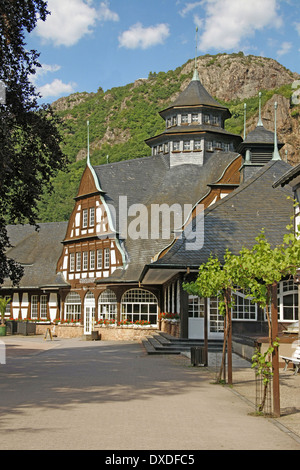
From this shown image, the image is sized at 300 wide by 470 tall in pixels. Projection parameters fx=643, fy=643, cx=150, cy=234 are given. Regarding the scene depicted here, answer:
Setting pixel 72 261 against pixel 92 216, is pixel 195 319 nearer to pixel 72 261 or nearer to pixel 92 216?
pixel 92 216

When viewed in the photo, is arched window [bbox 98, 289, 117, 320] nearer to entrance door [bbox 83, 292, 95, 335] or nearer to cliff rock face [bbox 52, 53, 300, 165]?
entrance door [bbox 83, 292, 95, 335]

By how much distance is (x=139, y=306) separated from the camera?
39094 mm

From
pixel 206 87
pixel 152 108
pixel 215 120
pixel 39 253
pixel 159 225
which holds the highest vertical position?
pixel 206 87

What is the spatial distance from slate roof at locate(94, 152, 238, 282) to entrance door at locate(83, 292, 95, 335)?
3.31m

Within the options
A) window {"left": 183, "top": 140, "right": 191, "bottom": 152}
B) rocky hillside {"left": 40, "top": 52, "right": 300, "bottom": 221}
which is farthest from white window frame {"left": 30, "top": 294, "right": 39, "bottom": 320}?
rocky hillside {"left": 40, "top": 52, "right": 300, "bottom": 221}

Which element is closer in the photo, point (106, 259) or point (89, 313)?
point (106, 259)

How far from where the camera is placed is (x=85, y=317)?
4222 cm

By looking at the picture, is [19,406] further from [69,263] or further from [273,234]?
[69,263]

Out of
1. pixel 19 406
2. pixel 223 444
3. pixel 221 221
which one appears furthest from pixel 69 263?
pixel 223 444

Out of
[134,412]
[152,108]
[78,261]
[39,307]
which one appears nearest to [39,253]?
[39,307]

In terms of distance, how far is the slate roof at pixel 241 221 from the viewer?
84.6 ft

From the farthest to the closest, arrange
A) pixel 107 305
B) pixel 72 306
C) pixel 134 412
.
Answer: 1. pixel 72 306
2. pixel 107 305
3. pixel 134 412

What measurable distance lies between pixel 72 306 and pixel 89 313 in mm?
2373
